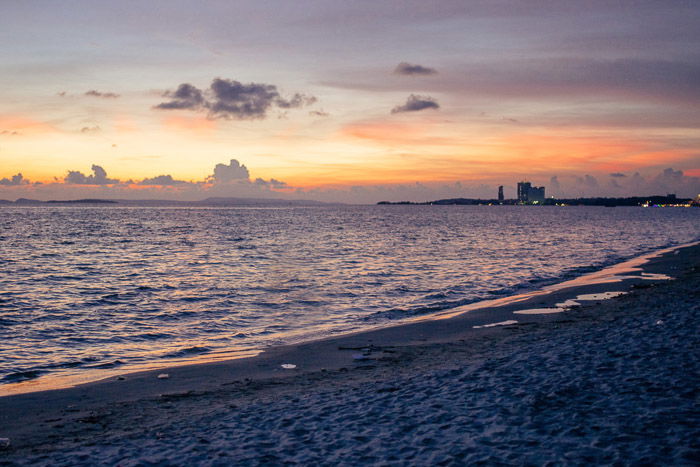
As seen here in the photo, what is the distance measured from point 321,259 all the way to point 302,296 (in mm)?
21928

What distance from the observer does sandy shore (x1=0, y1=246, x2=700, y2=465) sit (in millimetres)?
7781

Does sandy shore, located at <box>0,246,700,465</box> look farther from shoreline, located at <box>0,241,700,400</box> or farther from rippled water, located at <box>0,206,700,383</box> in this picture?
rippled water, located at <box>0,206,700,383</box>

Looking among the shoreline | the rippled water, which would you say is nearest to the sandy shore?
the shoreline

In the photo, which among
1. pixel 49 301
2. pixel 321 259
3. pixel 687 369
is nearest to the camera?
pixel 687 369

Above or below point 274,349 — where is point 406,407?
above

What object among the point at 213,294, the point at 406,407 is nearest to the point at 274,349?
the point at 406,407

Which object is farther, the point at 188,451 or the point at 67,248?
the point at 67,248

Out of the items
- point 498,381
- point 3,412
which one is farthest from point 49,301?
point 498,381

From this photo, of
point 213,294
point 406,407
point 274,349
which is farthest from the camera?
point 213,294

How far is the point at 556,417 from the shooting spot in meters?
8.67

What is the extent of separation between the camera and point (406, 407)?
384 inches

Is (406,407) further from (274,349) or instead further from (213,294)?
(213,294)

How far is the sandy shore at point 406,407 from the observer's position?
7.78m

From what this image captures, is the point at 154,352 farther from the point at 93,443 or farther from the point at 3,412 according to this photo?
the point at 93,443
